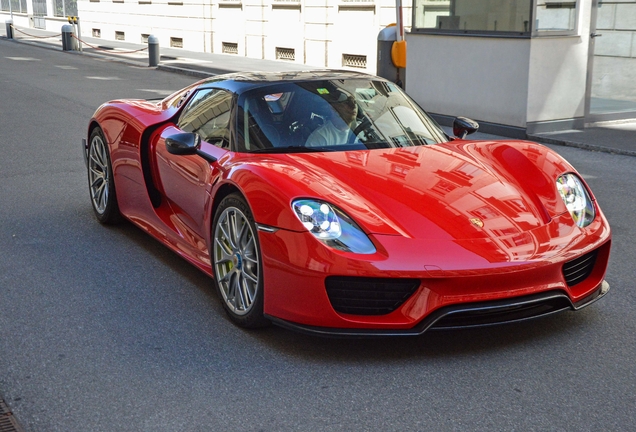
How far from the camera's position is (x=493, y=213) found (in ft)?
13.7

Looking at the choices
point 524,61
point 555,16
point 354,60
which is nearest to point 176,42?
point 354,60

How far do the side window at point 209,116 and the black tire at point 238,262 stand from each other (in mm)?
580

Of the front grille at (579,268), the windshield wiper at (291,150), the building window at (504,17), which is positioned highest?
the building window at (504,17)

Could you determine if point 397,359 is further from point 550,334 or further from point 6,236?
point 6,236

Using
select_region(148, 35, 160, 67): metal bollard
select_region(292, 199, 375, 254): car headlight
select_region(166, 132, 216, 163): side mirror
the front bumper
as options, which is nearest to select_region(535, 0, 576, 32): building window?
select_region(166, 132, 216, 163): side mirror

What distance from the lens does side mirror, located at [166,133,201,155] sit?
493cm

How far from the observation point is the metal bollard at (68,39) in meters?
30.6

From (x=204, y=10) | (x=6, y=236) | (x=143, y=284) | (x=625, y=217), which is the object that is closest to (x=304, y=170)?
(x=143, y=284)

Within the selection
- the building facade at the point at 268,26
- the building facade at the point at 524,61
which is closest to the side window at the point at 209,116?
the building facade at the point at 524,61

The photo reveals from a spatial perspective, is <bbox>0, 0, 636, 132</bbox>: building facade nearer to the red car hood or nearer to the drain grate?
the red car hood

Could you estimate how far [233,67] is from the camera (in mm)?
22875

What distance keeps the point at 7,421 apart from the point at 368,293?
1554mm

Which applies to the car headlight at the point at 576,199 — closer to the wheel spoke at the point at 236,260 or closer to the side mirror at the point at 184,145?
the wheel spoke at the point at 236,260

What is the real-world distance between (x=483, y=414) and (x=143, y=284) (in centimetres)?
246
